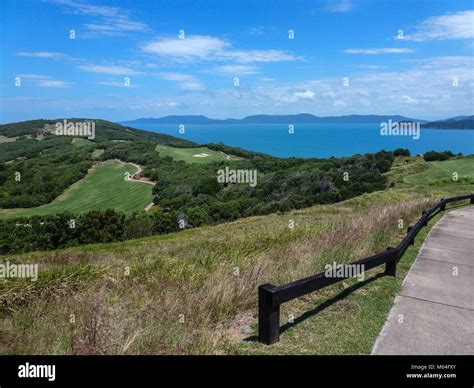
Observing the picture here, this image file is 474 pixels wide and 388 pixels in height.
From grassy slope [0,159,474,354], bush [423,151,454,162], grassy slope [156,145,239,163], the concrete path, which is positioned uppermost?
grassy slope [156,145,239,163]

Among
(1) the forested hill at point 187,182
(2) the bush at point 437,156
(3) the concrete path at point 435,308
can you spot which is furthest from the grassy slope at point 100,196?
(3) the concrete path at point 435,308

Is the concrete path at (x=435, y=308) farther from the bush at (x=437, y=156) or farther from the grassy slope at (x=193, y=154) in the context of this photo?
the grassy slope at (x=193, y=154)

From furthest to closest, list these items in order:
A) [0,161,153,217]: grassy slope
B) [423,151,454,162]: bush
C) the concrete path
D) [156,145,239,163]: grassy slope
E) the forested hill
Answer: [156,145,239,163]: grassy slope, [0,161,153,217]: grassy slope, the forested hill, [423,151,454,162]: bush, the concrete path

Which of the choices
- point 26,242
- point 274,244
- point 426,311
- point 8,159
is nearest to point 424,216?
point 274,244

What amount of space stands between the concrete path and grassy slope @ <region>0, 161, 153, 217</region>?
9367cm

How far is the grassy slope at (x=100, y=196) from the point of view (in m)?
102

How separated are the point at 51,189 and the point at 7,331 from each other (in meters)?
132

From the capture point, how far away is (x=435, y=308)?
5.88 m

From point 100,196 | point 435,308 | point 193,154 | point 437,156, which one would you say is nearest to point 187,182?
point 100,196

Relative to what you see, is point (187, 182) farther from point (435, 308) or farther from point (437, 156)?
point (435, 308)

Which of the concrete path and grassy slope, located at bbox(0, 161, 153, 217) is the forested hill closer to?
grassy slope, located at bbox(0, 161, 153, 217)

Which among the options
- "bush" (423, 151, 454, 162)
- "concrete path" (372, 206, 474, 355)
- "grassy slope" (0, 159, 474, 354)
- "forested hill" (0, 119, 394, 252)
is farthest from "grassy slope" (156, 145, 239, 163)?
"grassy slope" (0, 159, 474, 354)

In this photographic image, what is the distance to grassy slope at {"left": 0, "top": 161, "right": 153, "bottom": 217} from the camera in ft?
335
